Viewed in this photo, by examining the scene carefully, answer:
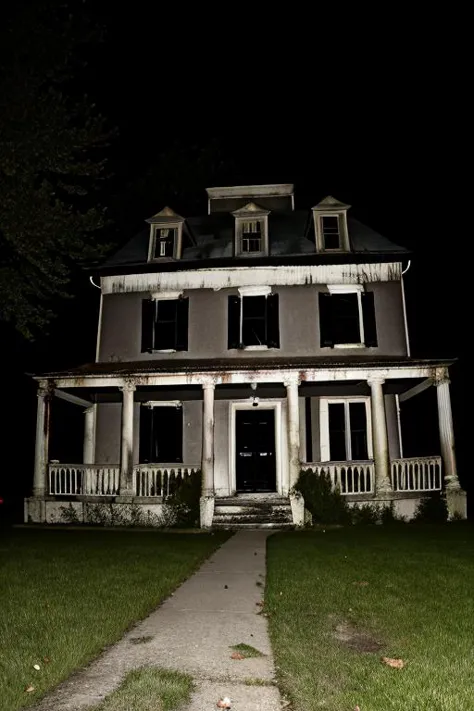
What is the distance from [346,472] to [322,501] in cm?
108

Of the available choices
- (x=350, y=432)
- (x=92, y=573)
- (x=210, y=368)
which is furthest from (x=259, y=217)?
(x=92, y=573)

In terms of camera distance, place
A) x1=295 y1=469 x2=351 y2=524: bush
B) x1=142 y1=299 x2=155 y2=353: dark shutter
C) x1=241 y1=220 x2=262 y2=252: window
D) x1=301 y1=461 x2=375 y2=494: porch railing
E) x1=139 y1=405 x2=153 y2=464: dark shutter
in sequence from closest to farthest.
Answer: x1=295 y1=469 x2=351 y2=524: bush < x1=301 y1=461 x2=375 y2=494: porch railing < x1=139 y1=405 x2=153 y2=464: dark shutter < x1=142 y1=299 x2=155 y2=353: dark shutter < x1=241 y1=220 x2=262 y2=252: window

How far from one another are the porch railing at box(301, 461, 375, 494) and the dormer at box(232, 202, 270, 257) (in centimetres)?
659

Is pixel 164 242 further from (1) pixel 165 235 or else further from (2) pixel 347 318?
(2) pixel 347 318

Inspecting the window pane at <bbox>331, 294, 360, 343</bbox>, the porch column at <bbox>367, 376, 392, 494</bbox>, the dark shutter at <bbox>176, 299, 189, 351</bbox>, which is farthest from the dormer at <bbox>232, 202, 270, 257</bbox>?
the porch column at <bbox>367, 376, 392, 494</bbox>

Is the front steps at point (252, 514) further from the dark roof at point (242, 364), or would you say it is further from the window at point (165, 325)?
the window at point (165, 325)

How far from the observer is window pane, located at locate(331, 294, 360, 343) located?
16969 millimetres

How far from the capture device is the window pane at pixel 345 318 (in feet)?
55.7

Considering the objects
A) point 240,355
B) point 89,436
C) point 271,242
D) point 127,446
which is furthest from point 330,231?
point 89,436

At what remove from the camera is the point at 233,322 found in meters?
17.2

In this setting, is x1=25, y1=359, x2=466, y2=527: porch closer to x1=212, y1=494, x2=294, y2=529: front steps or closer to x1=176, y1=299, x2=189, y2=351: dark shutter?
x1=212, y1=494, x2=294, y2=529: front steps

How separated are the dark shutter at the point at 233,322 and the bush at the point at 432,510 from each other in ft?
21.3

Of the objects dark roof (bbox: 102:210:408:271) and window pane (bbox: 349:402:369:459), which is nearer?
window pane (bbox: 349:402:369:459)

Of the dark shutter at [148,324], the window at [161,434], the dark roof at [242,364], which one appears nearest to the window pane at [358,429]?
the dark roof at [242,364]
